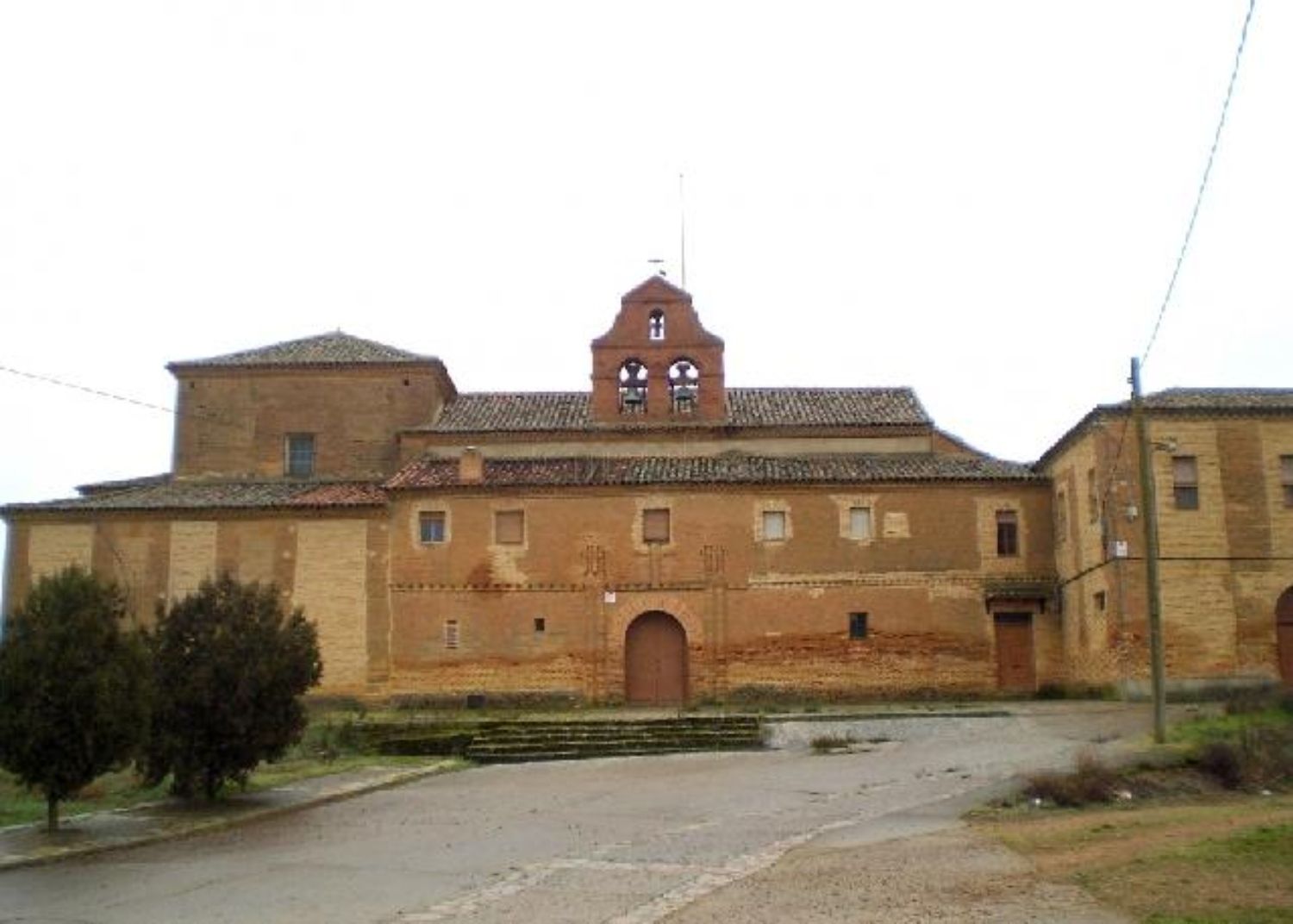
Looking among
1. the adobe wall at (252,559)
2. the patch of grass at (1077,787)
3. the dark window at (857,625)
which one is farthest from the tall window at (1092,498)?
the adobe wall at (252,559)

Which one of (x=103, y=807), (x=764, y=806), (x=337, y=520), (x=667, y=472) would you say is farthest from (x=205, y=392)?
(x=764, y=806)

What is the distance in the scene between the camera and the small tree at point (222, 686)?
18.4 metres

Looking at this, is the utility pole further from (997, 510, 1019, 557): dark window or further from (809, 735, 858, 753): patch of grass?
(997, 510, 1019, 557): dark window

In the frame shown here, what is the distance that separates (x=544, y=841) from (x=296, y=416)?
2773 cm

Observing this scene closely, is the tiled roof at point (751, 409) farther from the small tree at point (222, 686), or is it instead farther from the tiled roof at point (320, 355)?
the small tree at point (222, 686)

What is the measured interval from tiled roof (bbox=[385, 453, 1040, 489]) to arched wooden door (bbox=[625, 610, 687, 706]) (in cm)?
372

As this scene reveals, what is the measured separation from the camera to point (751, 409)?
40500 millimetres

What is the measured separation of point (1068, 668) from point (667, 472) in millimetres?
11343

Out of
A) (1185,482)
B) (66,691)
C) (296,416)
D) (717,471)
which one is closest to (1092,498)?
(1185,482)

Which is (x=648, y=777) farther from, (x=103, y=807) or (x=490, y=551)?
(x=490, y=551)

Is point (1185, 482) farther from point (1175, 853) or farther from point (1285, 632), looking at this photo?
point (1175, 853)

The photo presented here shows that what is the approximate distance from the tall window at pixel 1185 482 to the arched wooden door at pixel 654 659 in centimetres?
1243

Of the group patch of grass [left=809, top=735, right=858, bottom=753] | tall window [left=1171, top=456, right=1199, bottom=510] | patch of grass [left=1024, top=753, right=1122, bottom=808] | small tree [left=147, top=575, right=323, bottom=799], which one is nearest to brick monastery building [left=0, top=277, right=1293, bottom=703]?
tall window [left=1171, top=456, right=1199, bottom=510]

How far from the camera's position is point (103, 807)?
18.3 meters
